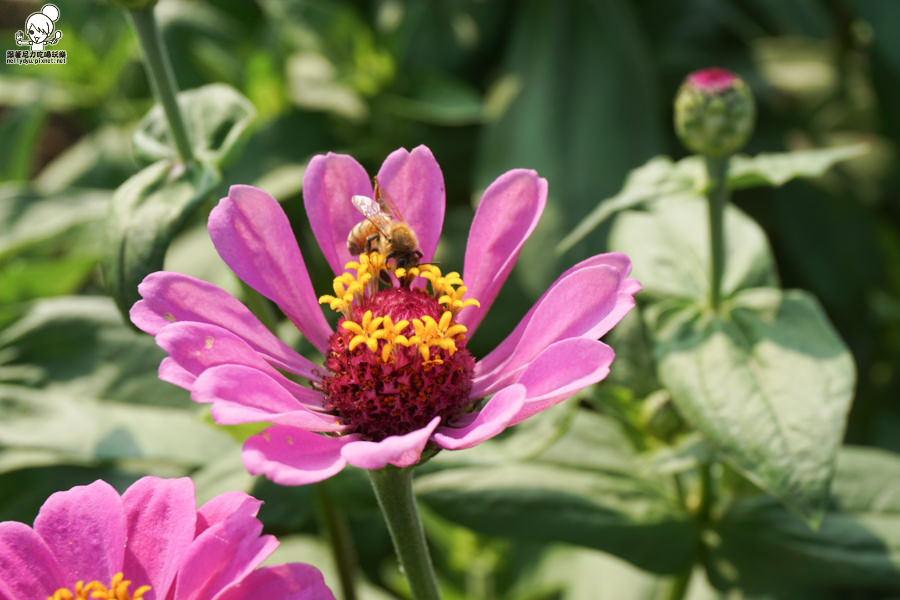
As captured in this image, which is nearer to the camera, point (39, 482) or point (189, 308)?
point (189, 308)

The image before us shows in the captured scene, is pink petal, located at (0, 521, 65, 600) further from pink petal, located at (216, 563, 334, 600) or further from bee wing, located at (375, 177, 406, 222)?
bee wing, located at (375, 177, 406, 222)

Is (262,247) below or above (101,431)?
above

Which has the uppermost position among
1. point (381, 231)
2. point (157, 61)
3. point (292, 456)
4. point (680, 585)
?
point (157, 61)

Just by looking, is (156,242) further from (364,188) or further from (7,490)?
(7,490)

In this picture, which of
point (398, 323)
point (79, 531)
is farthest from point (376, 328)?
point (79, 531)

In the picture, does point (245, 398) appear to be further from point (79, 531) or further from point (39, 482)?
point (39, 482)

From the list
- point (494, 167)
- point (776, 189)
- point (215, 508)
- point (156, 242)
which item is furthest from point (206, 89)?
point (776, 189)
